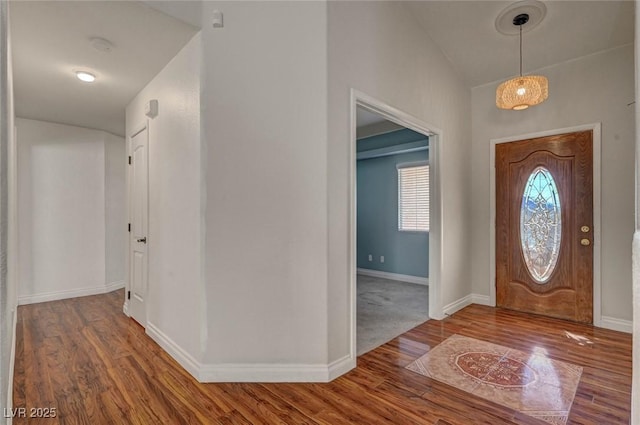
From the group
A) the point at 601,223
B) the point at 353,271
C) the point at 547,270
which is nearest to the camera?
the point at 353,271

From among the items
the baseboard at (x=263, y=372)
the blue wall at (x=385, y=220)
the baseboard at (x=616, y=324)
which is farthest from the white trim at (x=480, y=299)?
the baseboard at (x=263, y=372)

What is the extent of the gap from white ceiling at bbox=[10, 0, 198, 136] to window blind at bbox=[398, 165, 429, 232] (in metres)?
4.24

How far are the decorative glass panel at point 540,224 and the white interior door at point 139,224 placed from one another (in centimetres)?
429

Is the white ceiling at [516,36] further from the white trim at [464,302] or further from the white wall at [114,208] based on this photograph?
the white wall at [114,208]

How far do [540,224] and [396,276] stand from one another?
2661 millimetres

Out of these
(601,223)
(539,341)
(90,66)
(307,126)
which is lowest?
(539,341)

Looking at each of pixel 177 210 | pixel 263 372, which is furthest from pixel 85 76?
pixel 263 372

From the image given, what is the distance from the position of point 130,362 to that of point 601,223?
4697 mm

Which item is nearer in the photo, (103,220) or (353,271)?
(353,271)

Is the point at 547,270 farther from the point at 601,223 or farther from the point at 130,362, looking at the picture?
the point at 130,362

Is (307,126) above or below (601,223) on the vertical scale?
above

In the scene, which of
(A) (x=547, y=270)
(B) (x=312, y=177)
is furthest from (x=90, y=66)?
(A) (x=547, y=270)

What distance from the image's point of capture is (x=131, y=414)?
6.38 feet

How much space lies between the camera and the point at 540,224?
3756mm
